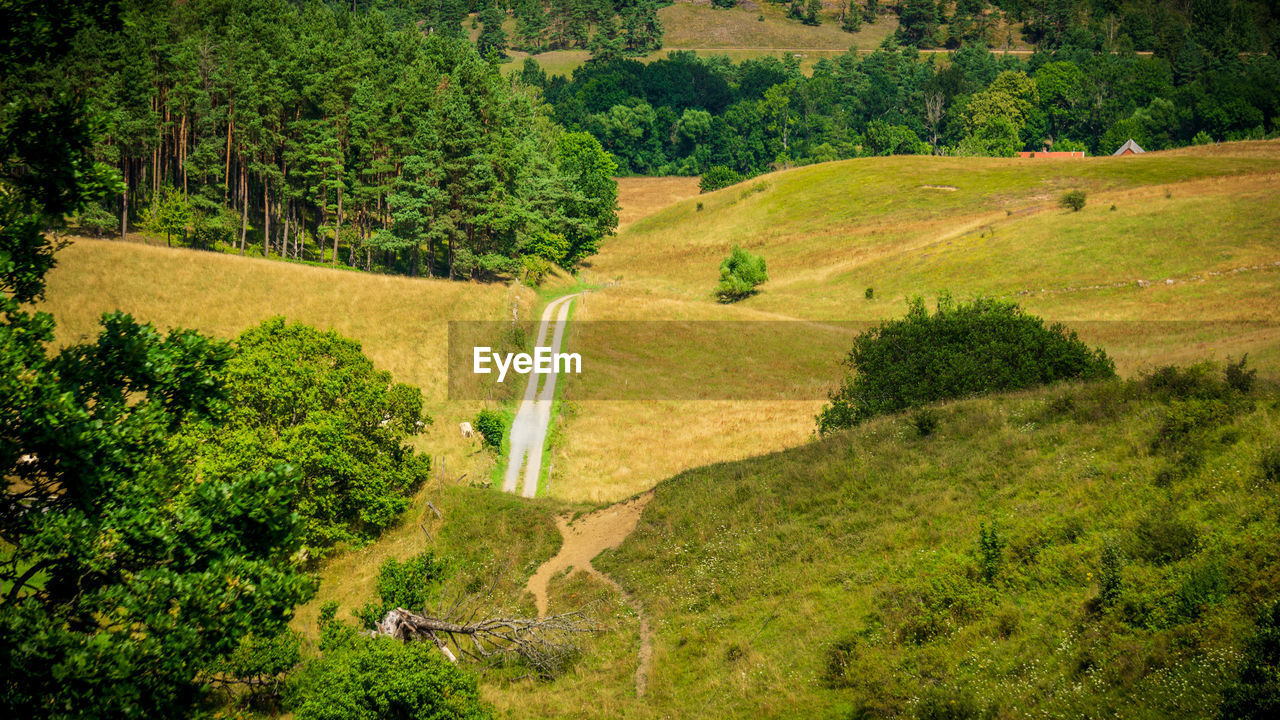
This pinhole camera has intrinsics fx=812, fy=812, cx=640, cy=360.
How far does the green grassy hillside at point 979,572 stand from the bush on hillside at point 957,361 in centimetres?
700

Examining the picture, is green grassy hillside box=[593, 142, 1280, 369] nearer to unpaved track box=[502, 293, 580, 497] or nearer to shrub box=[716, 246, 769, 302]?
shrub box=[716, 246, 769, 302]

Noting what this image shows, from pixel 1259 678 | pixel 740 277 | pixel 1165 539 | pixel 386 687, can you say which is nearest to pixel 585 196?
pixel 740 277

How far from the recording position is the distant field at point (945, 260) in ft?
169

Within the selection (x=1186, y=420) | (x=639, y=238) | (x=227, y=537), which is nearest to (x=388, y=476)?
(x=227, y=537)

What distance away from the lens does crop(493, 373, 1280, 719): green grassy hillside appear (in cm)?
1598

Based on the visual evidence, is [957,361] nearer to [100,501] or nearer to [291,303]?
[100,501]

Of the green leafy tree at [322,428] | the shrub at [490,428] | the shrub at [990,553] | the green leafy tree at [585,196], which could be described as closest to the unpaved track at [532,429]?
the shrub at [490,428]

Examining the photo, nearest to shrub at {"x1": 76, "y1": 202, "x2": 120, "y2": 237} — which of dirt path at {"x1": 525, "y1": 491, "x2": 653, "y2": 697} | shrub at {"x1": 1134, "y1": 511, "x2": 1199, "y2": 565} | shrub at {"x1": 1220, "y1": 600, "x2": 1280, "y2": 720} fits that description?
dirt path at {"x1": 525, "y1": 491, "x2": 653, "y2": 697}

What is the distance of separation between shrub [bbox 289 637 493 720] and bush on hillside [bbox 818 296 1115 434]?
2729cm

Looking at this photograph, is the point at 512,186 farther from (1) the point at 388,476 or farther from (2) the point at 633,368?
(1) the point at 388,476

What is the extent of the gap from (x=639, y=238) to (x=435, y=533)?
111037 millimetres

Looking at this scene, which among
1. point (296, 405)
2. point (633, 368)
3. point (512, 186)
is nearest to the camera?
point (296, 405)

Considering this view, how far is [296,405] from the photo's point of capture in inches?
1352

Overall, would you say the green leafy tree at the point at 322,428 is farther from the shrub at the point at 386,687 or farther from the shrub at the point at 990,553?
the shrub at the point at 990,553
